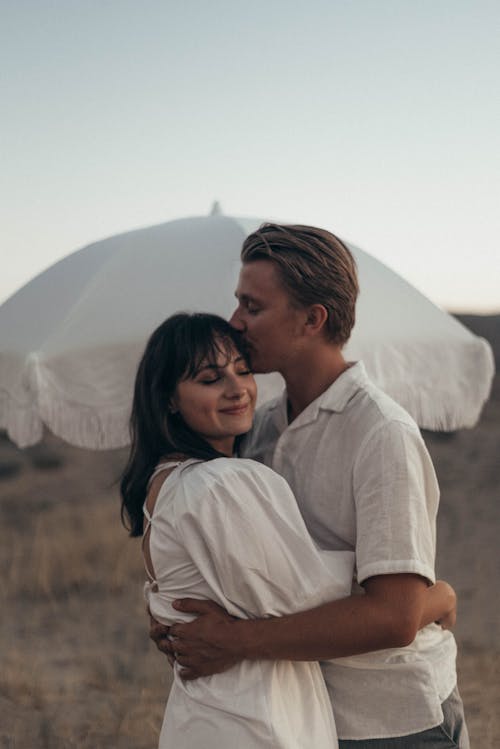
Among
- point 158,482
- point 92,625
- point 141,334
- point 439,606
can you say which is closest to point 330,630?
point 439,606

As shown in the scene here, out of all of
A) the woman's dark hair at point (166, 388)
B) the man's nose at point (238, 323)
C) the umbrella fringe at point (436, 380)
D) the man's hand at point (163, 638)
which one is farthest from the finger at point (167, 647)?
the umbrella fringe at point (436, 380)

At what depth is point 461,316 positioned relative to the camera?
2136cm

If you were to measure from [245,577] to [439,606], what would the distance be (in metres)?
0.42

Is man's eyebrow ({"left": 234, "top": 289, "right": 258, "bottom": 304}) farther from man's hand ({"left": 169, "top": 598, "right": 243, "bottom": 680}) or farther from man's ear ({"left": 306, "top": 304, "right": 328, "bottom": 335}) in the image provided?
man's hand ({"left": 169, "top": 598, "right": 243, "bottom": 680})

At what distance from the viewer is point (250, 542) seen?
4.90 ft

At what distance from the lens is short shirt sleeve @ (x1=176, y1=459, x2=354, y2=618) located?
1.49 m

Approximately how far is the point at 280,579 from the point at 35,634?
14.5 ft

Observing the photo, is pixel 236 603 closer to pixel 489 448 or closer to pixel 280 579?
pixel 280 579

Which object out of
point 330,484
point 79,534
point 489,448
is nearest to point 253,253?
point 330,484

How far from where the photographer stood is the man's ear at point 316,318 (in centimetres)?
182

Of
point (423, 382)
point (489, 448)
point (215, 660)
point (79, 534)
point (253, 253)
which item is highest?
point (253, 253)

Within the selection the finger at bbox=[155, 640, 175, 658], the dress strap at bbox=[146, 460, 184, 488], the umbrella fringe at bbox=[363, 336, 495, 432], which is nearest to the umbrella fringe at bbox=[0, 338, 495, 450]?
the umbrella fringe at bbox=[363, 336, 495, 432]

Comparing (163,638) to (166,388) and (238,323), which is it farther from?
(238,323)

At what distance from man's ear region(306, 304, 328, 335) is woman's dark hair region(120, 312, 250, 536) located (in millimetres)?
142
